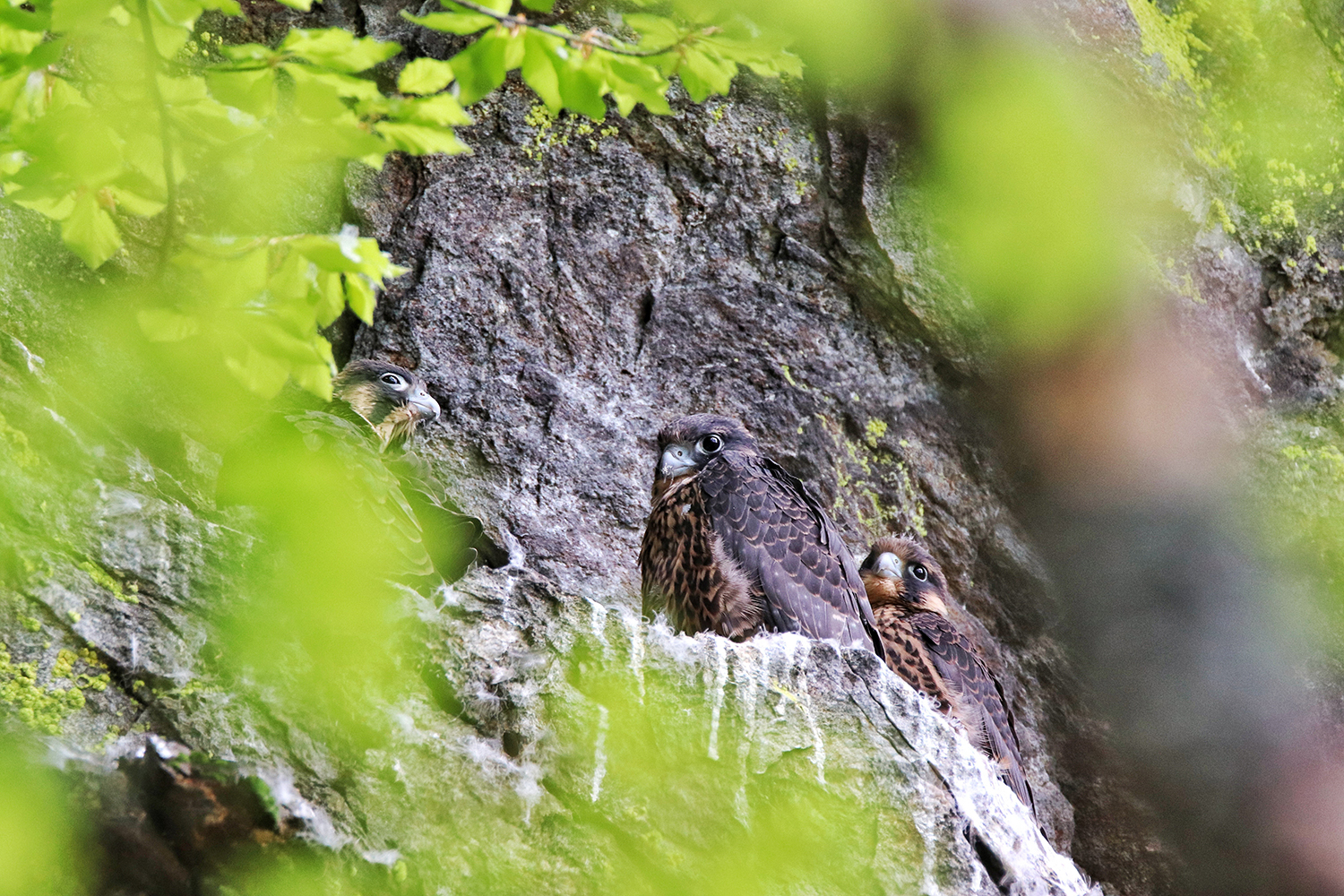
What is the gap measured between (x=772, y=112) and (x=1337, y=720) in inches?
159

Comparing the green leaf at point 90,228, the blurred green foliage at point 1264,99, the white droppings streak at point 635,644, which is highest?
the blurred green foliage at point 1264,99

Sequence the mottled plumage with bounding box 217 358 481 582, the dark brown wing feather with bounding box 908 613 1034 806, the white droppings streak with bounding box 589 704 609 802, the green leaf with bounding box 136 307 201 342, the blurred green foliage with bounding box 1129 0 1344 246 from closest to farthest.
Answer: the green leaf with bounding box 136 307 201 342
the white droppings streak with bounding box 589 704 609 802
the mottled plumage with bounding box 217 358 481 582
the dark brown wing feather with bounding box 908 613 1034 806
the blurred green foliage with bounding box 1129 0 1344 246

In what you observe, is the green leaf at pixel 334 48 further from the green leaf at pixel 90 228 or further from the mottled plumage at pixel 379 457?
the mottled plumage at pixel 379 457

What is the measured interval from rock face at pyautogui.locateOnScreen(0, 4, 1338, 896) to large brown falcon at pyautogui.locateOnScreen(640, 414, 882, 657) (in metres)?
0.41

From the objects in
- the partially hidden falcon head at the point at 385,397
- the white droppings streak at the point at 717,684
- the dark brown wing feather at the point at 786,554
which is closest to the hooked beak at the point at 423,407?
the partially hidden falcon head at the point at 385,397

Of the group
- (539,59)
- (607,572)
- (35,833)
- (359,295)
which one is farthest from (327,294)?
(607,572)

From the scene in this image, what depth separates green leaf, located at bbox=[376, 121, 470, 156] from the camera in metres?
2.65

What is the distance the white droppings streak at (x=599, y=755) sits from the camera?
344cm

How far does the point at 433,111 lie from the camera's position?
2676 millimetres

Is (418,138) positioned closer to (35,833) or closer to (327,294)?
(327,294)

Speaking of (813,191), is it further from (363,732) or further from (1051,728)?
(363,732)

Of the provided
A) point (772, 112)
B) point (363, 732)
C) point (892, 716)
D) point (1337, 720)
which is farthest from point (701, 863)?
point (772, 112)

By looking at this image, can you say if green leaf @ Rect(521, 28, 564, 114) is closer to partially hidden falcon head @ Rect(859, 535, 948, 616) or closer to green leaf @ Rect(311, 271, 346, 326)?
green leaf @ Rect(311, 271, 346, 326)

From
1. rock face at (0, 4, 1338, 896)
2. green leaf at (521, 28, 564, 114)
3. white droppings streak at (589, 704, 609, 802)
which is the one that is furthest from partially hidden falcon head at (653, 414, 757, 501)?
green leaf at (521, 28, 564, 114)
